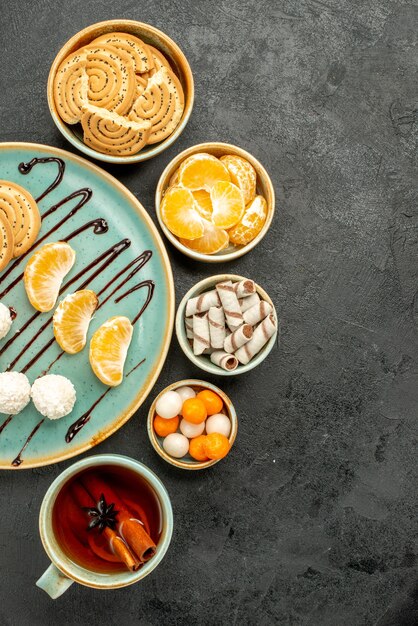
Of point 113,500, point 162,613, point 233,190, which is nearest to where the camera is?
point 113,500

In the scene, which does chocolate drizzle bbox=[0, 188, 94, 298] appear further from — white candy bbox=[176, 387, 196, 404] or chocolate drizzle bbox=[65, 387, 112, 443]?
white candy bbox=[176, 387, 196, 404]

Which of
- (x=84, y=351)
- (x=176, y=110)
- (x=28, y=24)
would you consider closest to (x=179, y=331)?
(x=84, y=351)

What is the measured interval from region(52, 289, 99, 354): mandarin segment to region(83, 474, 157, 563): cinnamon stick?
18.7 inches

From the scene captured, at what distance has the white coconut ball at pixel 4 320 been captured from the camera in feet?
7.47

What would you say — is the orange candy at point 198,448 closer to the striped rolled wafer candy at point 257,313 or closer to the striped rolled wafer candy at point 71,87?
the striped rolled wafer candy at point 257,313

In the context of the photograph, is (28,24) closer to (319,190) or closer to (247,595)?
(319,190)

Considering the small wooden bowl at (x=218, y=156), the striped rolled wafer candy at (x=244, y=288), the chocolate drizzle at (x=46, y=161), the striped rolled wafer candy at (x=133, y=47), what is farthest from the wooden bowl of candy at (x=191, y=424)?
the striped rolled wafer candy at (x=133, y=47)

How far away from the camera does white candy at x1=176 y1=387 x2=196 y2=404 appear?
7.91ft

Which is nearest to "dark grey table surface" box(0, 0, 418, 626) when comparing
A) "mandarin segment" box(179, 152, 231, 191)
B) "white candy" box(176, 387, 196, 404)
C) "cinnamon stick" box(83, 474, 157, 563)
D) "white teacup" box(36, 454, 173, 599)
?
"white candy" box(176, 387, 196, 404)

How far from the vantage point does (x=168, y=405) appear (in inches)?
91.8

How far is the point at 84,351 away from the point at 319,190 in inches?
43.9

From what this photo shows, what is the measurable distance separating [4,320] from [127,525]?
2.69 feet

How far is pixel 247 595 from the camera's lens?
255 cm

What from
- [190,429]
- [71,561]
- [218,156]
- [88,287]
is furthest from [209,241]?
[71,561]
